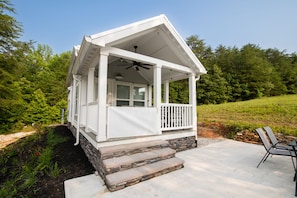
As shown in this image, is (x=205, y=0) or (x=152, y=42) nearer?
(x=152, y=42)

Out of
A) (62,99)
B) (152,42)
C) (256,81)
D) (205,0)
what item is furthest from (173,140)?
(256,81)

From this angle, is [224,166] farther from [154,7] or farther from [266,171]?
[154,7]

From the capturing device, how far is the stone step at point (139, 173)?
9.05 ft

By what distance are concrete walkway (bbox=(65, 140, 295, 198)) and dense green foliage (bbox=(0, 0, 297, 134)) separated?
11.7 m

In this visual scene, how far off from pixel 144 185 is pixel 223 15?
10.9m

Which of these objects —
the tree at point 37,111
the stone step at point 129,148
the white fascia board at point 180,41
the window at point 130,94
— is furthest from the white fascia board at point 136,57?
the tree at point 37,111

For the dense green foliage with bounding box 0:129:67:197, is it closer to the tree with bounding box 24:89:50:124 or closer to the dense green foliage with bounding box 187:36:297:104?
the tree with bounding box 24:89:50:124

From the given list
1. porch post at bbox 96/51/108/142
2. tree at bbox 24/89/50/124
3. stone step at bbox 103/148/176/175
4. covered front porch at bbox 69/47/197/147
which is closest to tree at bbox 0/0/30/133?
tree at bbox 24/89/50/124

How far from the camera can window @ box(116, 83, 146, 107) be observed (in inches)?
281

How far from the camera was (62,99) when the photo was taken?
17094 mm

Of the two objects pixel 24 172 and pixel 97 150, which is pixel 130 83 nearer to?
pixel 97 150

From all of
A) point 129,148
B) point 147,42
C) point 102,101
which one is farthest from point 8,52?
point 129,148

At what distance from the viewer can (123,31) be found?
3908 mm

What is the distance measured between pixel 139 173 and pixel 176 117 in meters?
2.88
